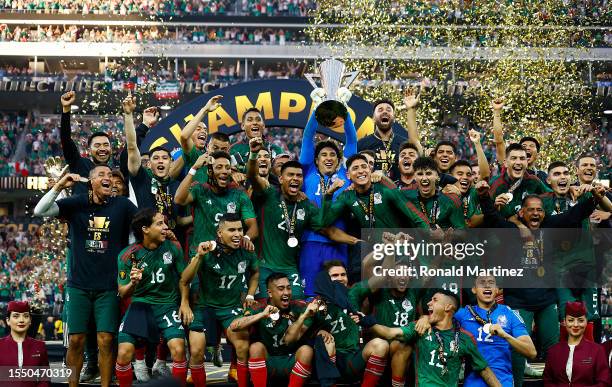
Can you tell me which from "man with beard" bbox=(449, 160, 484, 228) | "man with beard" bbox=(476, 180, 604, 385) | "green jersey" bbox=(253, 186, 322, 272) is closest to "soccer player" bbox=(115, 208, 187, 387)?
"green jersey" bbox=(253, 186, 322, 272)

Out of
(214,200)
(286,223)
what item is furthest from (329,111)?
(214,200)

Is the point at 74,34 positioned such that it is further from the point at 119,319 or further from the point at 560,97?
the point at 119,319

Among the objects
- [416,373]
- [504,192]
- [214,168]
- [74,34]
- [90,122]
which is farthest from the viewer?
[74,34]

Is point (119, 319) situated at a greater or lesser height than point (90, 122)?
lesser

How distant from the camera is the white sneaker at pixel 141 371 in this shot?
33.0 ft

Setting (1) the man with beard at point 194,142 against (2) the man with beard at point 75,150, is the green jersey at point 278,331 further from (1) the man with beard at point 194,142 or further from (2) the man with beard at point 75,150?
(2) the man with beard at point 75,150

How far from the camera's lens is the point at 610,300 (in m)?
22.7

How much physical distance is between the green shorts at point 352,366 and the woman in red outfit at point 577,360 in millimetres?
1763

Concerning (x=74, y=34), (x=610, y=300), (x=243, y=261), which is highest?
(x=74, y=34)

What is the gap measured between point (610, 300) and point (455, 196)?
14.0m

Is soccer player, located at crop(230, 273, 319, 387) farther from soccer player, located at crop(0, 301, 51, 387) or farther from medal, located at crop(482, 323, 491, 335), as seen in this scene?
soccer player, located at crop(0, 301, 51, 387)

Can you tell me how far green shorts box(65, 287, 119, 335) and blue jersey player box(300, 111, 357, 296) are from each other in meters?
1.87

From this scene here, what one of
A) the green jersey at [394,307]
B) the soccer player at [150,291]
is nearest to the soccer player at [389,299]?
the green jersey at [394,307]

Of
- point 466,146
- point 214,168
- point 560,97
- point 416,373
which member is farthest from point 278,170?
point 466,146
